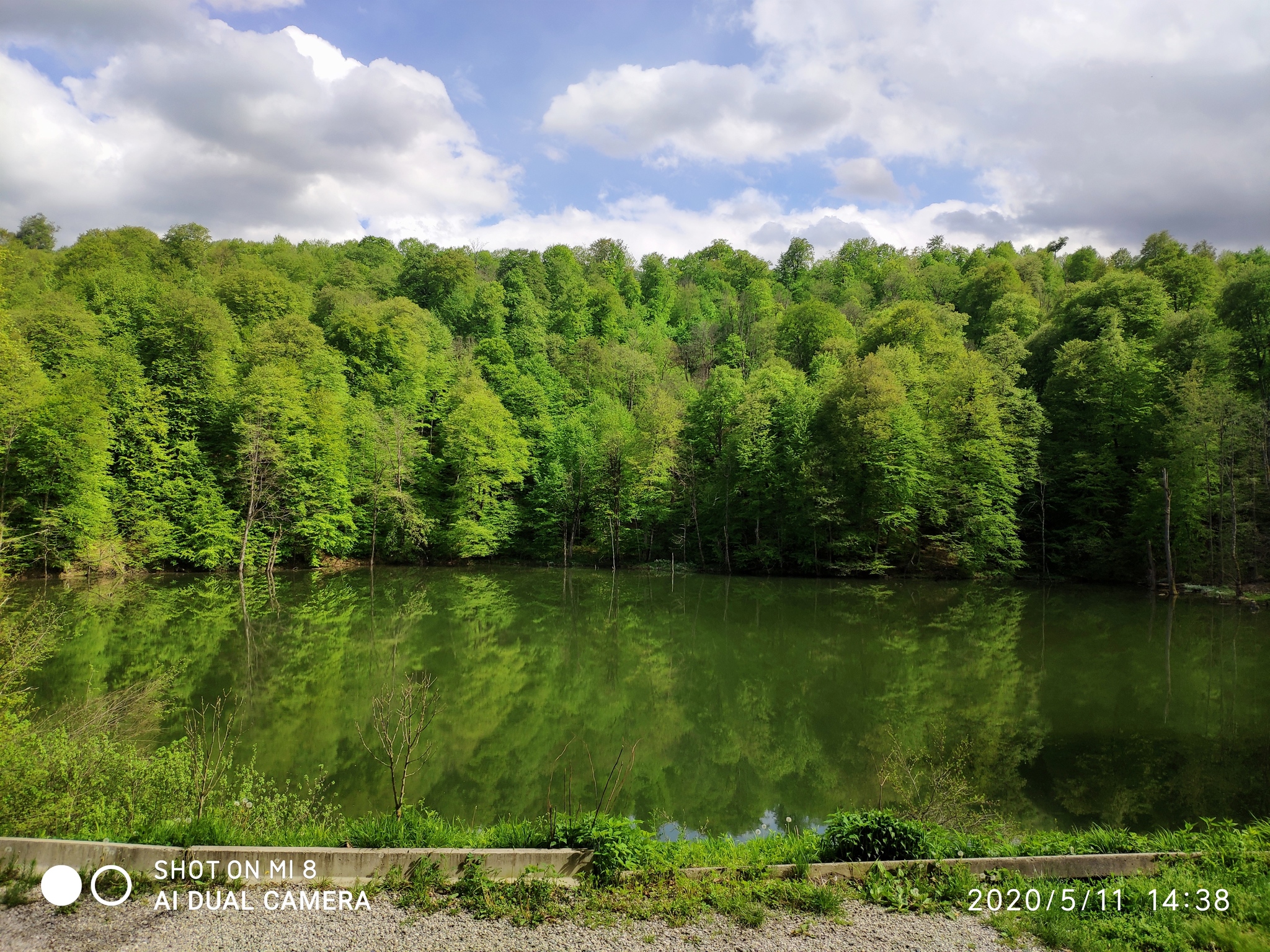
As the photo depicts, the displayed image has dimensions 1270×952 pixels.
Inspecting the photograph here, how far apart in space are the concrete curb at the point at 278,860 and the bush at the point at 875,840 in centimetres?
228

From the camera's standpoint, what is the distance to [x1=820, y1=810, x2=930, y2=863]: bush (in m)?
6.17

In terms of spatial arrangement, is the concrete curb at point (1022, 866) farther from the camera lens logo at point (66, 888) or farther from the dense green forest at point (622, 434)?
the dense green forest at point (622, 434)

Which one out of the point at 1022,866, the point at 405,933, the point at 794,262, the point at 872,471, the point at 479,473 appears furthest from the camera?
the point at 794,262

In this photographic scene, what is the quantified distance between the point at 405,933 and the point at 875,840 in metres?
3.98

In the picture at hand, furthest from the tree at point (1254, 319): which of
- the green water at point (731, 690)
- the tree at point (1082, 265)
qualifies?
the tree at point (1082, 265)

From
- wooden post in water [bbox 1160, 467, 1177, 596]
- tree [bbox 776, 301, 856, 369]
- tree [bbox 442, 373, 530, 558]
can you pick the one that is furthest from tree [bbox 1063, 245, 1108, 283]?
tree [bbox 442, 373, 530, 558]

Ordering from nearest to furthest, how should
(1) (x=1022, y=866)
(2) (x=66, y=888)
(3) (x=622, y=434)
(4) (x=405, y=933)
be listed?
(4) (x=405, y=933) < (2) (x=66, y=888) < (1) (x=1022, y=866) < (3) (x=622, y=434)

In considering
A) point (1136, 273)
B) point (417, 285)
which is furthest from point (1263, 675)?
point (417, 285)

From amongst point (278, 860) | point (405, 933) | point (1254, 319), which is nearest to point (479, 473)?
point (278, 860)

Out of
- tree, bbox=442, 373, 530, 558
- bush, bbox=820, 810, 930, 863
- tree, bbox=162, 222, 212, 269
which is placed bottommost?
bush, bbox=820, 810, 930, 863

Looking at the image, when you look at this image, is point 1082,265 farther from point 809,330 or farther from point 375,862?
point 375,862

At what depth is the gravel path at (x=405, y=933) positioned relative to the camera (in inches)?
191

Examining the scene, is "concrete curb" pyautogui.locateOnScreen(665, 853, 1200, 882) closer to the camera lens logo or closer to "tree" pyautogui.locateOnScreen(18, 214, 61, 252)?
the camera lens logo

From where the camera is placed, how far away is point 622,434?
4516 centimetres
